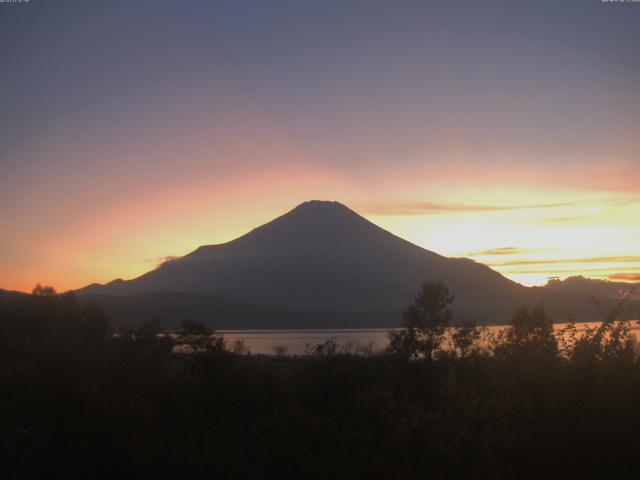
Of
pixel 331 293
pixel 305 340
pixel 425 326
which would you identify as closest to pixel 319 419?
pixel 425 326

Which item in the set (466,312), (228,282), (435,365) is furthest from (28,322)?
(228,282)

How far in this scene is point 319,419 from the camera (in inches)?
547

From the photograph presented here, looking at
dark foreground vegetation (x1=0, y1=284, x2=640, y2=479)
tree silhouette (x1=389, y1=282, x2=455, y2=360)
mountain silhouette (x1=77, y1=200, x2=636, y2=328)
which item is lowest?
dark foreground vegetation (x1=0, y1=284, x2=640, y2=479)

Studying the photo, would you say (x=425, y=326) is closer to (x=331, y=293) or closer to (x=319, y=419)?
(x=319, y=419)

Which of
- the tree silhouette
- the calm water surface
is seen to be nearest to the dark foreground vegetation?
the calm water surface

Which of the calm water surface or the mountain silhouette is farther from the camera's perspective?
the mountain silhouette

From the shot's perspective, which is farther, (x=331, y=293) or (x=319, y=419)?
(x=331, y=293)

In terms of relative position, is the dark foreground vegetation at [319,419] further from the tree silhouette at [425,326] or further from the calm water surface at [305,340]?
the tree silhouette at [425,326]

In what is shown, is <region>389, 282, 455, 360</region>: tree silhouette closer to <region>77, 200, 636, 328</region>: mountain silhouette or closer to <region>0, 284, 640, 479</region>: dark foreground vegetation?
<region>0, 284, 640, 479</region>: dark foreground vegetation

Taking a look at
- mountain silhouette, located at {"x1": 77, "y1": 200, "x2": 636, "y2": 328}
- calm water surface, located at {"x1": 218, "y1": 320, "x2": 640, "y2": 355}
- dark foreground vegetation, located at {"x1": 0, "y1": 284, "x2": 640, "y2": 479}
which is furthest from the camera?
mountain silhouette, located at {"x1": 77, "y1": 200, "x2": 636, "y2": 328}

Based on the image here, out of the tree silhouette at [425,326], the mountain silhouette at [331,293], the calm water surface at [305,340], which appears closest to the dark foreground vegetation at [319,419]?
the calm water surface at [305,340]

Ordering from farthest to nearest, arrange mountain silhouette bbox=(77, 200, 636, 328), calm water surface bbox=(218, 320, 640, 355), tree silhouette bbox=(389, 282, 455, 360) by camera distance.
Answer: mountain silhouette bbox=(77, 200, 636, 328)
tree silhouette bbox=(389, 282, 455, 360)
calm water surface bbox=(218, 320, 640, 355)

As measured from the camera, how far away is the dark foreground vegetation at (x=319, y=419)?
1170 centimetres

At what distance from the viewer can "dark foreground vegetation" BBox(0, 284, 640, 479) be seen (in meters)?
11.7
